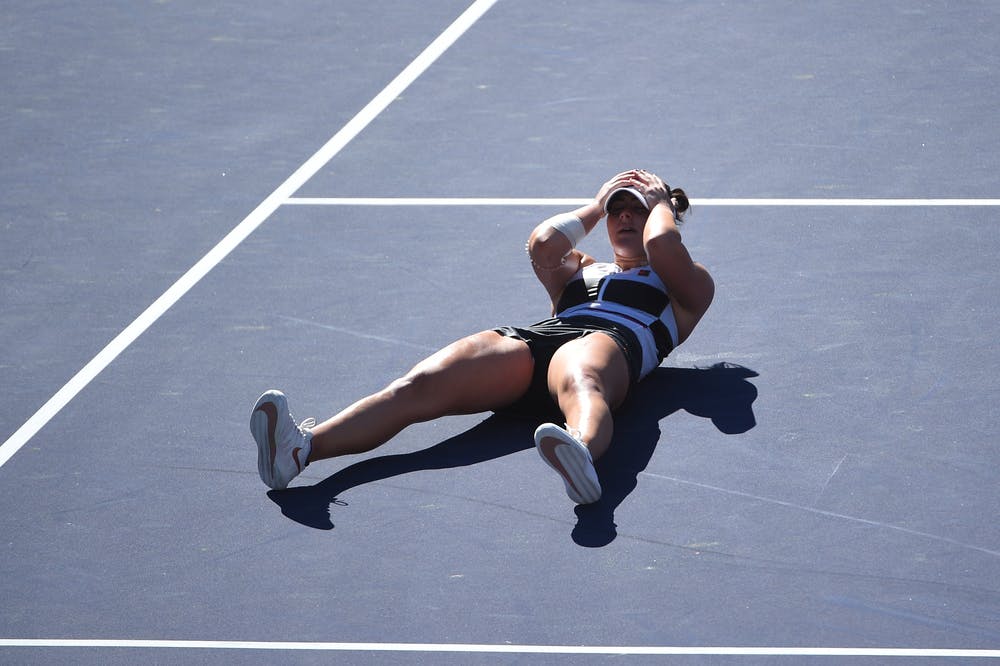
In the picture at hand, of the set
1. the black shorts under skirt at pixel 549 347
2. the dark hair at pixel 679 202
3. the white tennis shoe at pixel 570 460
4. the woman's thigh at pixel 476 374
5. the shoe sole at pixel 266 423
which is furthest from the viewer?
the dark hair at pixel 679 202

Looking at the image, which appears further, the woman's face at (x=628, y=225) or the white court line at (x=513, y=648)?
the woman's face at (x=628, y=225)

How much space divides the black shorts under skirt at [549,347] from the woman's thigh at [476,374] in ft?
0.11

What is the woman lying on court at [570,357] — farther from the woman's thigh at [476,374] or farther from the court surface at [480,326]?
the court surface at [480,326]

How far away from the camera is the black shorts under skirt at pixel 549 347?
5.90 meters

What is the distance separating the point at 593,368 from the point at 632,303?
0.55 metres

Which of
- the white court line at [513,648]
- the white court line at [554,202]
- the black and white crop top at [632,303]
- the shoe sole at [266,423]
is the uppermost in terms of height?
the shoe sole at [266,423]

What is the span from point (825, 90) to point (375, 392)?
3.91m

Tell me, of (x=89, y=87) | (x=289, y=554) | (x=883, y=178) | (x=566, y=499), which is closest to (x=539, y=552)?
(x=566, y=499)

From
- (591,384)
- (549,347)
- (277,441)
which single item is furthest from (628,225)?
(277,441)

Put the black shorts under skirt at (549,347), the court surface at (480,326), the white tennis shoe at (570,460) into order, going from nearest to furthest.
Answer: the court surface at (480,326) → the white tennis shoe at (570,460) → the black shorts under skirt at (549,347)

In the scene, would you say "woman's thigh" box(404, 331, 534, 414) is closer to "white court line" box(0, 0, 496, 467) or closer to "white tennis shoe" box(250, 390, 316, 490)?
"white tennis shoe" box(250, 390, 316, 490)

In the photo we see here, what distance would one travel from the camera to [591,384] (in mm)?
5582

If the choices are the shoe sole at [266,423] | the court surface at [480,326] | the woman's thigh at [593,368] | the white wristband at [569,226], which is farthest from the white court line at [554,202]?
the shoe sole at [266,423]

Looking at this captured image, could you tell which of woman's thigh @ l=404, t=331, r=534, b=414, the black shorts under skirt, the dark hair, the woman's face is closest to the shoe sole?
woman's thigh @ l=404, t=331, r=534, b=414
